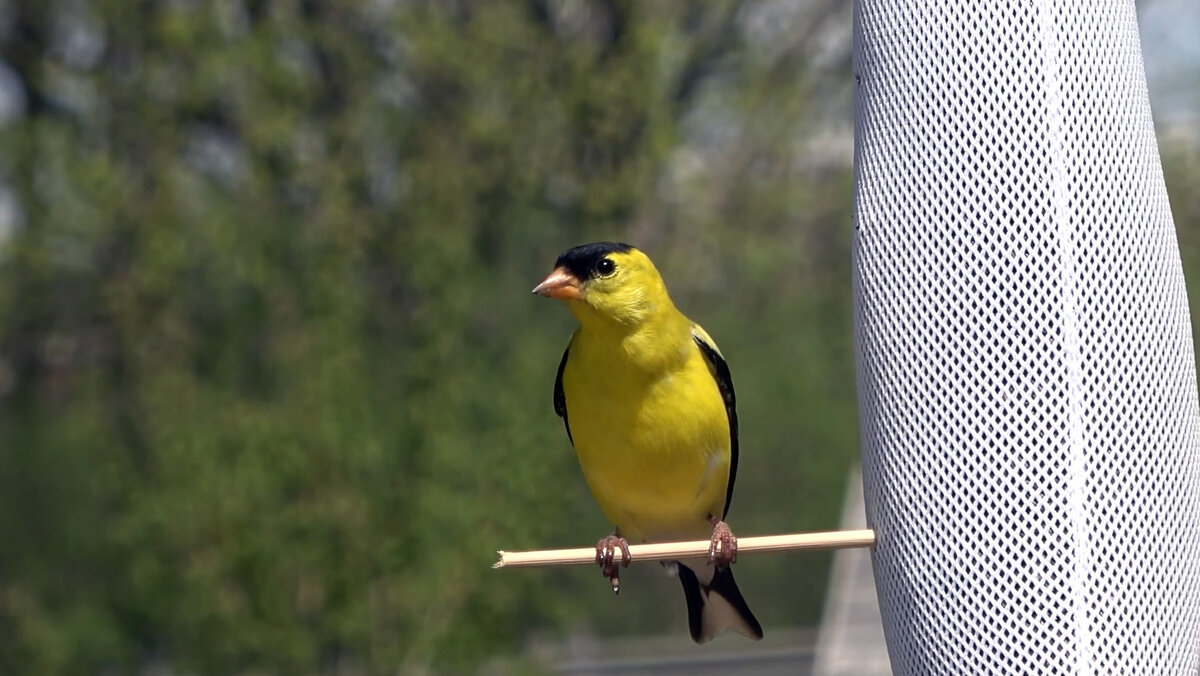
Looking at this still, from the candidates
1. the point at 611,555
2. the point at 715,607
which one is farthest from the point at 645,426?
the point at 715,607

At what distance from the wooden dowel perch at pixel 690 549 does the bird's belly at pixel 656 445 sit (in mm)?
569

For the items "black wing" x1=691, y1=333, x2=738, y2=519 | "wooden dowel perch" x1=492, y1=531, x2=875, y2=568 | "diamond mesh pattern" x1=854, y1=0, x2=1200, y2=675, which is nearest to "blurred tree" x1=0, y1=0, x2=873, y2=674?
"black wing" x1=691, y1=333, x2=738, y2=519

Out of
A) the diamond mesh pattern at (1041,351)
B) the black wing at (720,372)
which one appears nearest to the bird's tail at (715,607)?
the black wing at (720,372)

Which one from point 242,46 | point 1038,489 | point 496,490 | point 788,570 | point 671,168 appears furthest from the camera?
point 788,570

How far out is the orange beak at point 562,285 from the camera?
371cm

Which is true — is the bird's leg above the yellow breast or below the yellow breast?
below

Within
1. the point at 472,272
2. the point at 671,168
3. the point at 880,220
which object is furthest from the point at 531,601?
the point at 880,220

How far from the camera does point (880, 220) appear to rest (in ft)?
10.5

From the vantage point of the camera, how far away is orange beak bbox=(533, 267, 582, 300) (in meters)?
3.71

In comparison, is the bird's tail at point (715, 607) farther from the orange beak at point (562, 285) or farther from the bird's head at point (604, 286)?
the orange beak at point (562, 285)

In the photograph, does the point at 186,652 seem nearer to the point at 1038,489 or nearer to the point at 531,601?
the point at 531,601

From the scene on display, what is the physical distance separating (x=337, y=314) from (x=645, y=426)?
458 cm

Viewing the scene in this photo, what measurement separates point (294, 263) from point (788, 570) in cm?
429

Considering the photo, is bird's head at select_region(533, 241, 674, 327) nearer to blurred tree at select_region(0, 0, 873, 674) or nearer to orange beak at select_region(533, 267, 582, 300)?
orange beak at select_region(533, 267, 582, 300)
